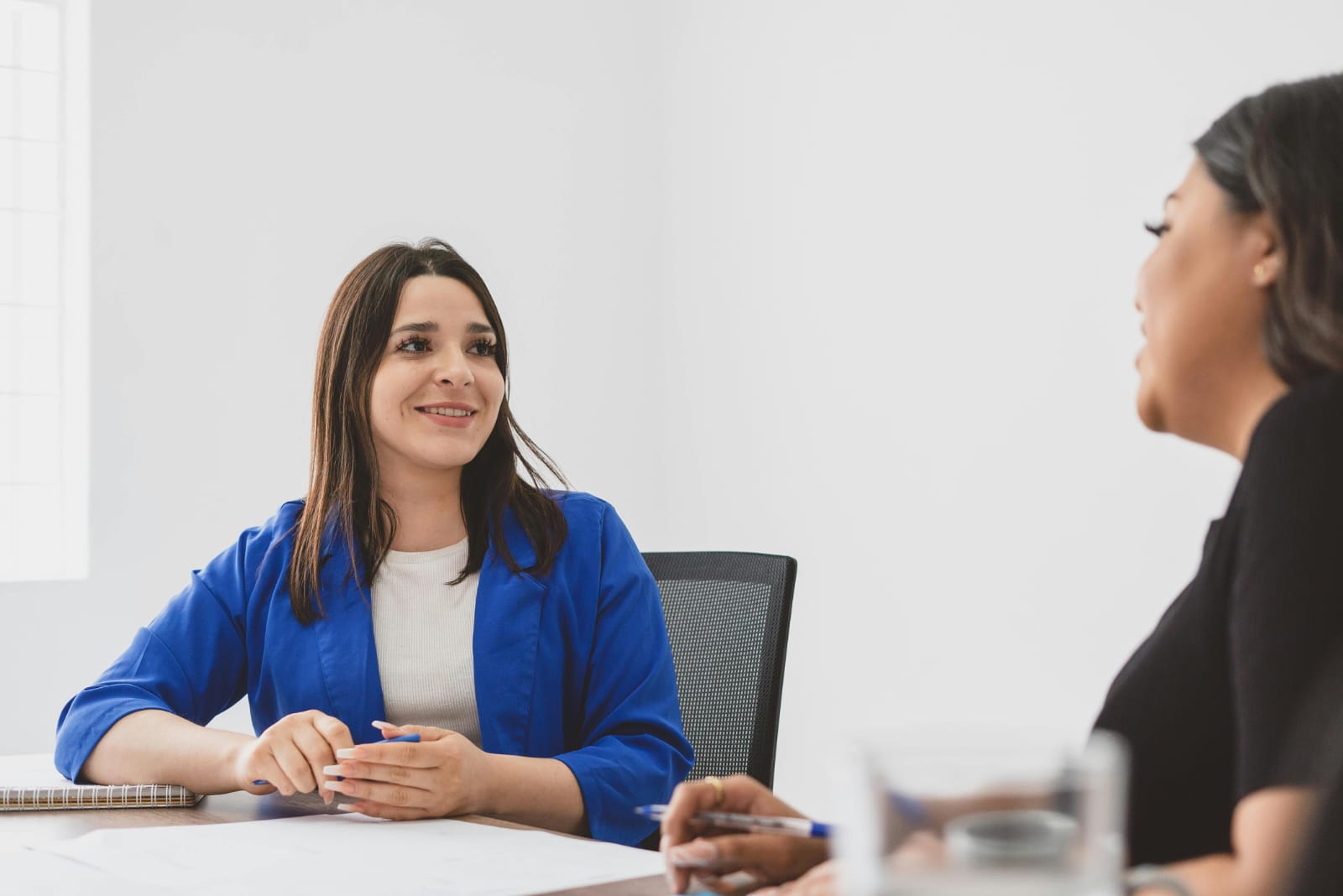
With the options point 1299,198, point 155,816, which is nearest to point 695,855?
point 1299,198

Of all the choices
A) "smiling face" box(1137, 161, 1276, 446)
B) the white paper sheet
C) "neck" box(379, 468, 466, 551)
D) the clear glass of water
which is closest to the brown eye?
"neck" box(379, 468, 466, 551)

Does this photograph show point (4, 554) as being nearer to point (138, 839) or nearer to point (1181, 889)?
point (138, 839)

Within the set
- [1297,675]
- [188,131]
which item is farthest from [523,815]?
[188,131]

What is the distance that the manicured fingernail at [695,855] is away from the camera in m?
0.96

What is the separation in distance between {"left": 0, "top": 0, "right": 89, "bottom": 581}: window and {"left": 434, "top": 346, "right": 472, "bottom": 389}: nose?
1.93 metres

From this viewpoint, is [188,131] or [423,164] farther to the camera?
[423,164]

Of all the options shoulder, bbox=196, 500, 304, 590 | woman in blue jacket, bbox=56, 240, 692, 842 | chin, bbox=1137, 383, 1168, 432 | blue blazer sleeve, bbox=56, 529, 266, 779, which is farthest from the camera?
shoulder, bbox=196, 500, 304, 590

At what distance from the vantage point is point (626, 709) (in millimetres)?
1720

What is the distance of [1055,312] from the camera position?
3090 mm

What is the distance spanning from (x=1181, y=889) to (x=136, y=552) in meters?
3.35

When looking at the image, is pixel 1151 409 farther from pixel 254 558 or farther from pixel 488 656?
pixel 254 558

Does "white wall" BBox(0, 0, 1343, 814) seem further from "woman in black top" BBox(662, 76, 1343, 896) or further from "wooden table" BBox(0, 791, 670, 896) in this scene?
"wooden table" BBox(0, 791, 670, 896)

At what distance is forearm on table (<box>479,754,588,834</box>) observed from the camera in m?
1.46

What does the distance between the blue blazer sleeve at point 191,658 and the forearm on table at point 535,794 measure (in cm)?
47
